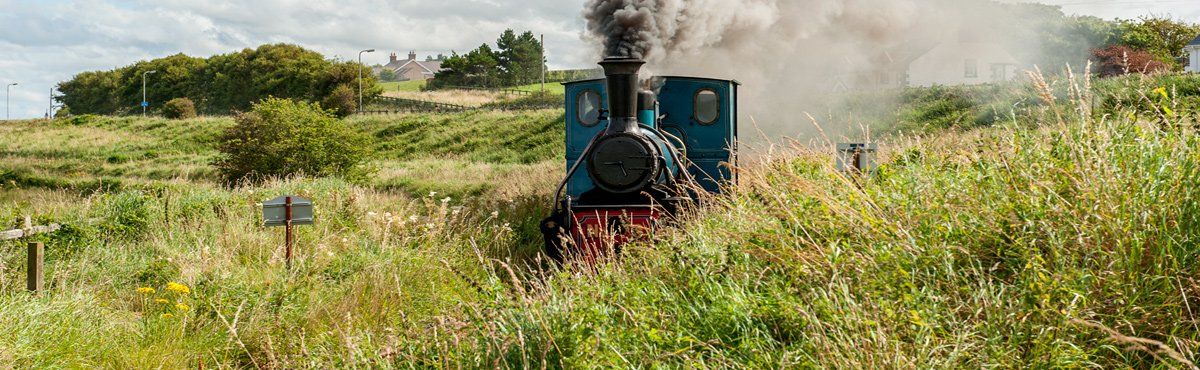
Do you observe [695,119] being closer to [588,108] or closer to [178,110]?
[588,108]

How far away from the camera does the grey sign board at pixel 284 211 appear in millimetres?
7805

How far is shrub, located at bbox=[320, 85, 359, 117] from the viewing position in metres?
52.4

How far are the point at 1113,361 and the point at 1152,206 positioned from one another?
2.63 feet

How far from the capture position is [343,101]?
5262 cm

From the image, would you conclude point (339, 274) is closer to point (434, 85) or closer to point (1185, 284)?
point (1185, 284)

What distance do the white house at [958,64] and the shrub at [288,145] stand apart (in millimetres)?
27887

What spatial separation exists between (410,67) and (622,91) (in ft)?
337

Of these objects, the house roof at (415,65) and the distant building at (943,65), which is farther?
the house roof at (415,65)

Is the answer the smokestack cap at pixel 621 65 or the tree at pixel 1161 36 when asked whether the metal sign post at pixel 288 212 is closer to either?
the smokestack cap at pixel 621 65

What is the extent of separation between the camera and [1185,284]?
139 inches

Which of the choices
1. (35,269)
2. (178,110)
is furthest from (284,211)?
(178,110)

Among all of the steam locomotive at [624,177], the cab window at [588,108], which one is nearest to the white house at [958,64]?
the cab window at [588,108]

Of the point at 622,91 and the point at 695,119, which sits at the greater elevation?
the point at 622,91

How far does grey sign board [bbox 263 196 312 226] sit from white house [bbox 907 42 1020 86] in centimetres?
3783
